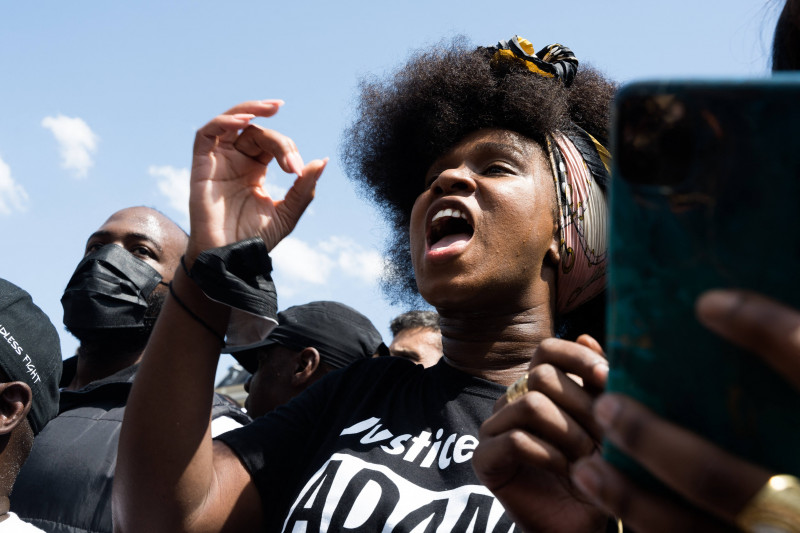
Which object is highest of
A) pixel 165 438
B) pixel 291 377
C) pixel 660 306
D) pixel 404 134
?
pixel 660 306

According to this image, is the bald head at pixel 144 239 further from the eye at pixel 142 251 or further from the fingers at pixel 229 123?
the fingers at pixel 229 123

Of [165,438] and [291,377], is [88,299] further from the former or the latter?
[165,438]

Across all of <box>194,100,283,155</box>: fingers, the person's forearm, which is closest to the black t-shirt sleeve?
the person's forearm

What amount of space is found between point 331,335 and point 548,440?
390cm

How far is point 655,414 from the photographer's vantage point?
811 mm

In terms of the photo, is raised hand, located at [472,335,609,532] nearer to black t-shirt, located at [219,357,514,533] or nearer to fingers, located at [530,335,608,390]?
fingers, located at [530,335,608,390]

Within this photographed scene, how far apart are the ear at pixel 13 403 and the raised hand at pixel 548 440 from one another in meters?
2.38

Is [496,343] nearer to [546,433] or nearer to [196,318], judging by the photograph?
[196,318]

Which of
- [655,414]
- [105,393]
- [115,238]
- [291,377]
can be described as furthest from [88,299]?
[655,414]

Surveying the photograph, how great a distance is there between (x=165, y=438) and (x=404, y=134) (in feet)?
5.23

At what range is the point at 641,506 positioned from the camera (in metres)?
0.84

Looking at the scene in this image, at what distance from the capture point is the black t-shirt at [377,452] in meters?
1.76

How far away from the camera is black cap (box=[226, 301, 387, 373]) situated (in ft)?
16.3

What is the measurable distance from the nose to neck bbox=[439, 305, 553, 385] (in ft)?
1.18
